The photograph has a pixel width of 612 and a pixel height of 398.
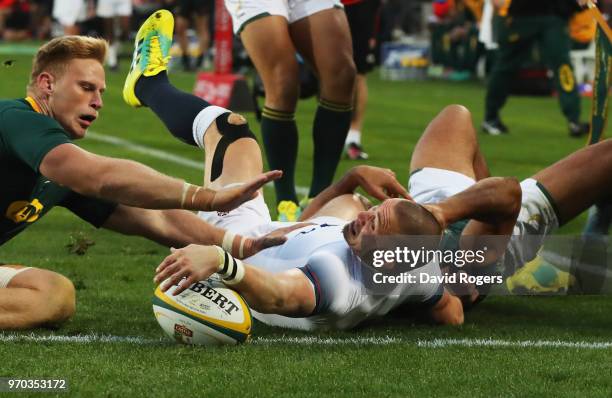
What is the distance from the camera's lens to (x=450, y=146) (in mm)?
6512

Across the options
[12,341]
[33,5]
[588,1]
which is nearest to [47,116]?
[12,341]

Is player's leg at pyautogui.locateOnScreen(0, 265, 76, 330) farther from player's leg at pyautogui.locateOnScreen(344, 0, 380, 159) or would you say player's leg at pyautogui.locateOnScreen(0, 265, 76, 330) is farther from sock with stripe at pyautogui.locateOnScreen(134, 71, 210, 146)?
player's leg at pyautogui.locateOnScreen(344, 0, 380, 159)

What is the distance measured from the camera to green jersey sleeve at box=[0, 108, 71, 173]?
15.6 feet

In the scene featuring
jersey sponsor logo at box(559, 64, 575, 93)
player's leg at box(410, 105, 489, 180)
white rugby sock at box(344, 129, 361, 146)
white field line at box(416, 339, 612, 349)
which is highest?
player's leg at box(410, 105, 489, 180)

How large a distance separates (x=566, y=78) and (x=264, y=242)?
8.41m

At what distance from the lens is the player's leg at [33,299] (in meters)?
5.04

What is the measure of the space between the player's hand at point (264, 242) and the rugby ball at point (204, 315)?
52cm

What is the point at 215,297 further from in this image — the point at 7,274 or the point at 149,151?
the point at 149,151

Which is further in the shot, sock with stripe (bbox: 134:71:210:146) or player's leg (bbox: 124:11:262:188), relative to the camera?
sock with stripe (bbox: 134:71:210:146)

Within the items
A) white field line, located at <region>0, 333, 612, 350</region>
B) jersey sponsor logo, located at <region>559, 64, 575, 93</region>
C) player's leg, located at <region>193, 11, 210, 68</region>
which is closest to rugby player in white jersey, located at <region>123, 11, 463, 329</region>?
white field line, located at <region>0, 333, 612, 350</region>

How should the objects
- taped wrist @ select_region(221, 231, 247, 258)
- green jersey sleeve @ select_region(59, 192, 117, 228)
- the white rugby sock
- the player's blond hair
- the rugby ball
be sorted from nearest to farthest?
the rugby ball < the player's blond hair < taped wrist @ select_region(221, 231, 247, 258) < green jersey sleeve @ select_region(59, 192, 117, 228) < the white rugby sock

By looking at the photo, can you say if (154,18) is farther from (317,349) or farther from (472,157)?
(317,349)

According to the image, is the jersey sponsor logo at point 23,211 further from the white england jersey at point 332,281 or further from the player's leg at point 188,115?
the white england jersey at point 332,281

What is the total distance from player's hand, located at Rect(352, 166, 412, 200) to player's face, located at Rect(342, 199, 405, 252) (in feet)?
1.90
